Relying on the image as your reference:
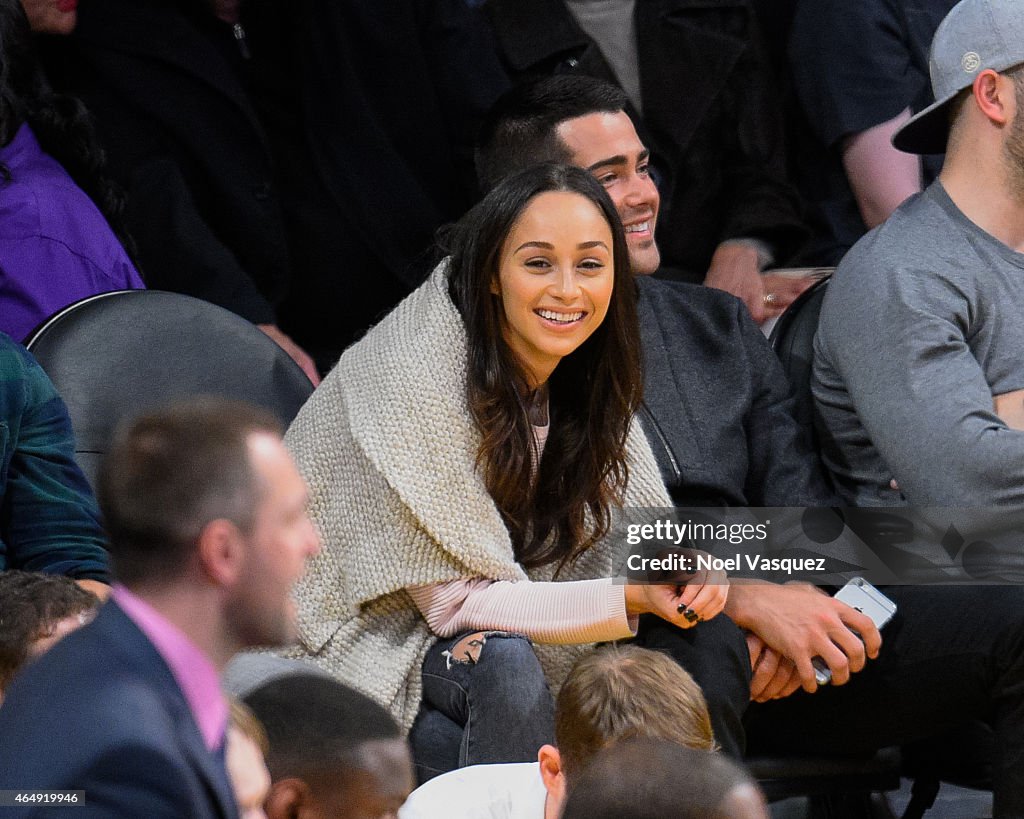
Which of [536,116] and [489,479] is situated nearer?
[489,479]

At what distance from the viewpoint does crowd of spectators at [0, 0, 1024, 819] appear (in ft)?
4.19

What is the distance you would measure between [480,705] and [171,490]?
1066mm

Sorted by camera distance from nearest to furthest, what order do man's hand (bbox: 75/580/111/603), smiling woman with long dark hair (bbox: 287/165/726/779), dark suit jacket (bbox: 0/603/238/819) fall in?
1. dark suit jacket (bbox: 0/603/238/819)
2. man's hand (bbox: 75/580/111/603)
3. smiling woman with long dark hair (bbox: 287/165/726/779)

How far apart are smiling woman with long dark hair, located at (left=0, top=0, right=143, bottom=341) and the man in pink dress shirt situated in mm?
1537

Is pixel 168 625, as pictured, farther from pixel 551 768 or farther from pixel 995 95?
pixel 995 95

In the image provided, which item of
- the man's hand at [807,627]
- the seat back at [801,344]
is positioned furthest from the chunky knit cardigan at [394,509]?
the seat back at [801,344]

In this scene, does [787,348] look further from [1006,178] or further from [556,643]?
[556,643]

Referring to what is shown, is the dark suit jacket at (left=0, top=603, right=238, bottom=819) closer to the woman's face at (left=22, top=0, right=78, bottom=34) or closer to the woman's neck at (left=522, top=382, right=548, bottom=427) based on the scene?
the woman's neck at (left=522, top=382, right=548, bottom=427)

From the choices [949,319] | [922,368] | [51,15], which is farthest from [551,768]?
[51,15]

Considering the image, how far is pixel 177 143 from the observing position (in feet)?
10.6

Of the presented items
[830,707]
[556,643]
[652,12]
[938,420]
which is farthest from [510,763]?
[652,12]

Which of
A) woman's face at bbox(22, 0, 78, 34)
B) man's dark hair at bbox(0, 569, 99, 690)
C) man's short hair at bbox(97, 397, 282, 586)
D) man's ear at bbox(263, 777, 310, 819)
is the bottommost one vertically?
man's dark hair at bbox(0, 569, 99, 690)

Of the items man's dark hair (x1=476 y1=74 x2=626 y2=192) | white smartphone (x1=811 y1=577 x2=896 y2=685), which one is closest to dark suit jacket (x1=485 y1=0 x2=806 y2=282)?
man's dark hair (x1=476 y1=74 x2=626 y2=192)

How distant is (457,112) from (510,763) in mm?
1722
